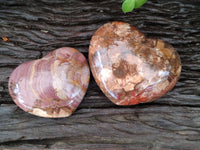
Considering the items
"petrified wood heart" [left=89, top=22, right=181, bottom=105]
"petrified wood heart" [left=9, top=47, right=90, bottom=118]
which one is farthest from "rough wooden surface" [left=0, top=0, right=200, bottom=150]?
"petrified wood heart" [left=89, top=22, right=181, bottom=105]

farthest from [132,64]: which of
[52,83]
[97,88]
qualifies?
[52,83]

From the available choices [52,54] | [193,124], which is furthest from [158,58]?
[52,54]

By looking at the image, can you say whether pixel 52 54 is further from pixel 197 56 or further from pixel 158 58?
pixel 197 56

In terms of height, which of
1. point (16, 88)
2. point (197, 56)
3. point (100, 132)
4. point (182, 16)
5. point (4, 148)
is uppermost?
point (182, 16)

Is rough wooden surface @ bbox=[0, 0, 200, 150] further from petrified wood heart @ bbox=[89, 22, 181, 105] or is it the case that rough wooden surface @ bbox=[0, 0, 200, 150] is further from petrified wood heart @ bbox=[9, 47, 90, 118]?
petrified wood heart @ bbox=[89, 22, 181, 105]

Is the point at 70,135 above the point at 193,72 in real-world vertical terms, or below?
below

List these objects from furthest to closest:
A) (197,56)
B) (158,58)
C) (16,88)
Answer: (197,56) → (16,88) → (158,58)
